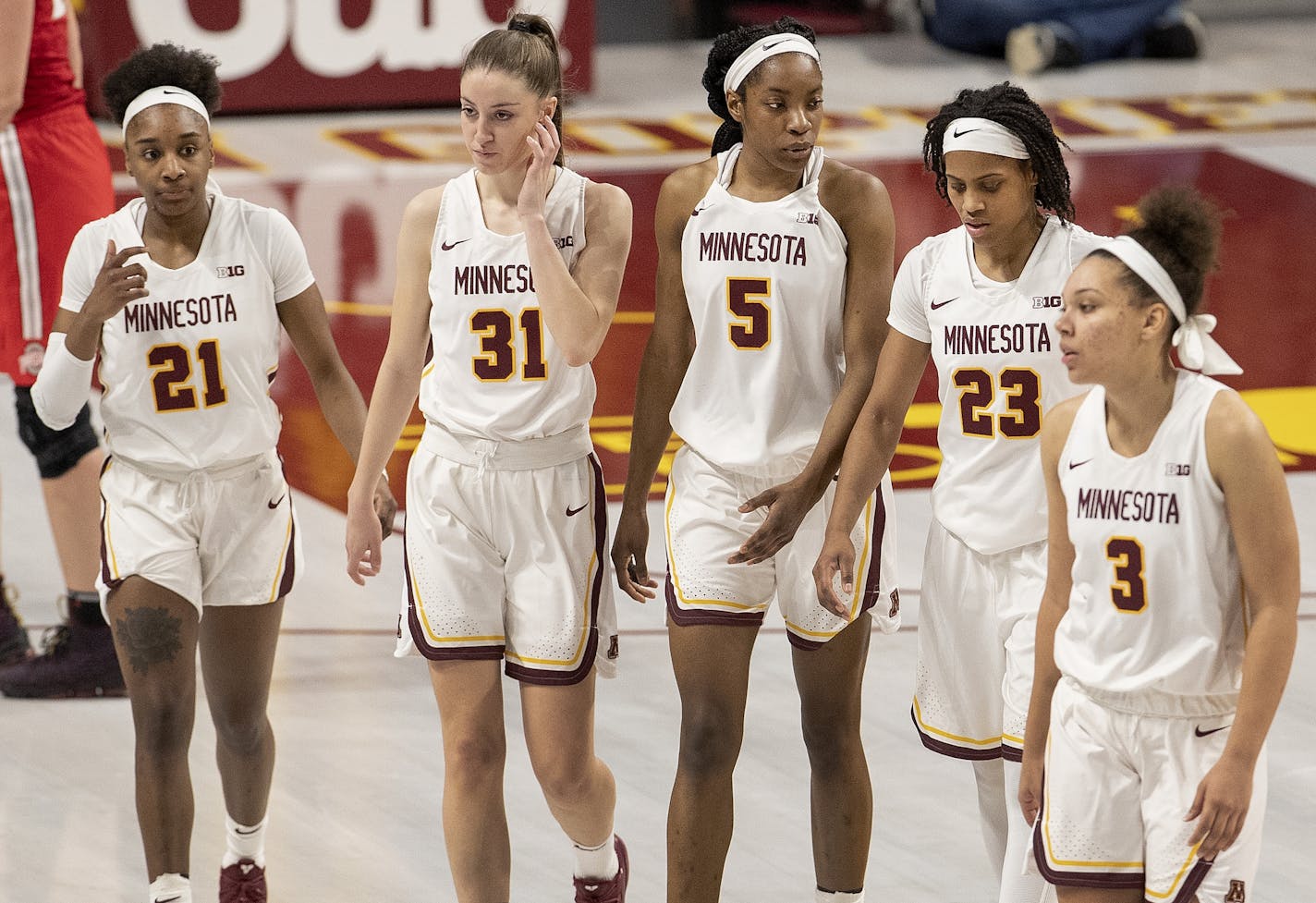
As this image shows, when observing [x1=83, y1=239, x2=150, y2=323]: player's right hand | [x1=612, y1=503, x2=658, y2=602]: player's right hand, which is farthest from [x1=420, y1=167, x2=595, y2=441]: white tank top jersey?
[x1=83, y1=239, x2=150, y2=323]: player's right hand

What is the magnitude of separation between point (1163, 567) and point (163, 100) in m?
2.36

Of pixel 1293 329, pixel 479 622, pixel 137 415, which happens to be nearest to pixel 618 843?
pixel 479 622

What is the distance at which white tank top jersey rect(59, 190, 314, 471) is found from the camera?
452 centimetres

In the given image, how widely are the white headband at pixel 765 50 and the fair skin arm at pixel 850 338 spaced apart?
26 cm

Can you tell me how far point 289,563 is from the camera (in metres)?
4.68

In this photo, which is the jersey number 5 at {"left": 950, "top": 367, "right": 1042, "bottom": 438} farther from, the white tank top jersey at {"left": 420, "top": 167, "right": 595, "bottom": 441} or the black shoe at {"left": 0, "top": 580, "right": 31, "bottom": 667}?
the black shoe at {"left": 0, "top": 580, "right": 31, "bottom": 667}

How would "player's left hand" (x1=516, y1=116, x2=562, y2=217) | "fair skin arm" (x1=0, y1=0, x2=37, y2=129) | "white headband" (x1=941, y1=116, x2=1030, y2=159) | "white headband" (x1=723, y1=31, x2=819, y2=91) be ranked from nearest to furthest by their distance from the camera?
"white headband" (x1=941, y1=116, x2=1030, y2=159)
"player's left hand" (x1=516, y1=116, x2=562, y2=217)
"white headband" (x1=723, y1=31, x2=819, y2=91)
"fair skin arm" (x1=0, y1=0, x2=37, y2=129)

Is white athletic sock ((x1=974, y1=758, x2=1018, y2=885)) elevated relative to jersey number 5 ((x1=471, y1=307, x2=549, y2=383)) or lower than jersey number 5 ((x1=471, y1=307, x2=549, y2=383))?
lower

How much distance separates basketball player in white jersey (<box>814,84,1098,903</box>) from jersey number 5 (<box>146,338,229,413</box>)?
1.37m

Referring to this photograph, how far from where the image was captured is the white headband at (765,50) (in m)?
4.32

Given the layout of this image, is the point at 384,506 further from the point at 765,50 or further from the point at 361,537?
the point at 765,50

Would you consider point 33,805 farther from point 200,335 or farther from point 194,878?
point 200,335

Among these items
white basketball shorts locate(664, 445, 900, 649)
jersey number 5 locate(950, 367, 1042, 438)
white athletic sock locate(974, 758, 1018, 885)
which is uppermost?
jersey number 5 locate(950, 367, 1042, 438)

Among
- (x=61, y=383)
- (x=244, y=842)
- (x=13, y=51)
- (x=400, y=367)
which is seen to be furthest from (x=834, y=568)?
(x=13, y=51)
